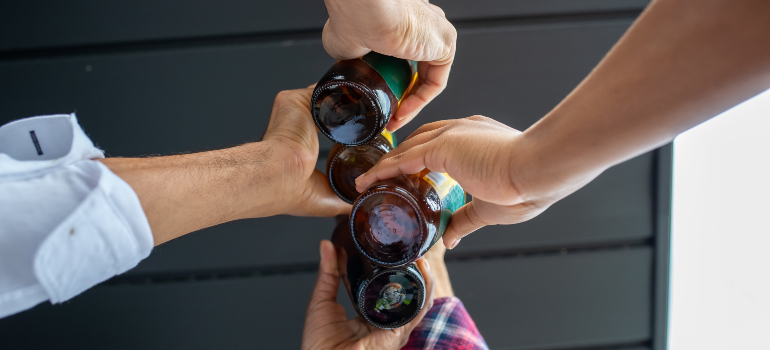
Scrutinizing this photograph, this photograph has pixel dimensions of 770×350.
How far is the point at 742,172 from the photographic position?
50.4 inches

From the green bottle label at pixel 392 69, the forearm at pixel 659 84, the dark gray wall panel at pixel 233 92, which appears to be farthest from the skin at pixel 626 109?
the dark gray wall panel at pixel 233 92

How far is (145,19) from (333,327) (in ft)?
2.70

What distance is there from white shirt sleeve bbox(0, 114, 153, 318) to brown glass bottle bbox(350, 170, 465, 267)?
27 centimetres

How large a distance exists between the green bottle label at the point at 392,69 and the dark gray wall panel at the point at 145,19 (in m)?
0.42

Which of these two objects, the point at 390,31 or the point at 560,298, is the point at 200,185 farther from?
the point at 560,298

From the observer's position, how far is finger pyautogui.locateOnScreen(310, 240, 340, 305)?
0.81 metres

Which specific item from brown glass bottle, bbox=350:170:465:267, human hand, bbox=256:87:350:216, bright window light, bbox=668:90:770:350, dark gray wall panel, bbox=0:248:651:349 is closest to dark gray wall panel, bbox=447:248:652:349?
dark gray wall panel, bbox=0:248:651:349

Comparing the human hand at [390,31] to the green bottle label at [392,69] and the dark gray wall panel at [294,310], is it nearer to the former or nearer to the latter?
the green bottle label at [392,69]

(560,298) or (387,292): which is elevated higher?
(387,292)

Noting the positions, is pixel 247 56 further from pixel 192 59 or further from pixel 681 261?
pixel 681 261

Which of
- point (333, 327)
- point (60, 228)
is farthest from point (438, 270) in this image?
point (60, 228)

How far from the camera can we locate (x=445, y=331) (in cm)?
86

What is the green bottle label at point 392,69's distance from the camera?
625 millimetres

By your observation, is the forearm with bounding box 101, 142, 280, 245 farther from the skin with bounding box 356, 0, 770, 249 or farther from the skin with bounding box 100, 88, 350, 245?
the skin with bounding box 356, 0, 770, 249
